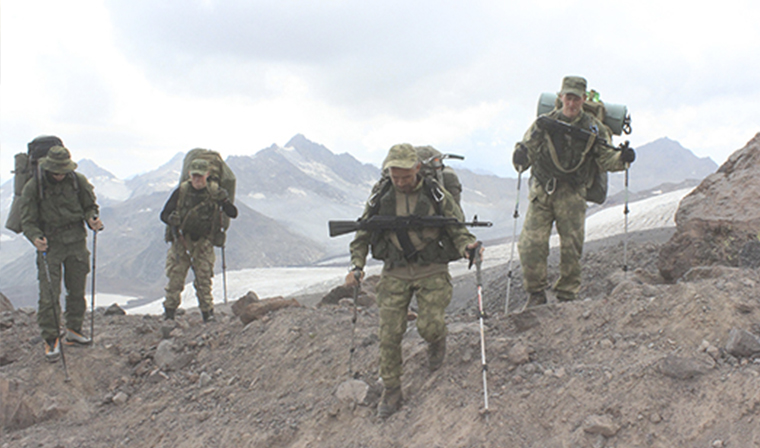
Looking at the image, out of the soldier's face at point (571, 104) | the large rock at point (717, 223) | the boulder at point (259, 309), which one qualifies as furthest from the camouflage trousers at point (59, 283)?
the large rock at point (717, 223)

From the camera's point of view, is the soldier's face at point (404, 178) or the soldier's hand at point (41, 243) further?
the soldier's hand at point (41, 243)

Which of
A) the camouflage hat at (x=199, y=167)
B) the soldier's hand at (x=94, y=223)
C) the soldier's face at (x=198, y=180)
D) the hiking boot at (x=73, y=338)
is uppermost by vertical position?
the camouflage hat at (x=199, y=167)

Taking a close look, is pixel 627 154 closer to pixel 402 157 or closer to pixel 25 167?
pixel 402 157

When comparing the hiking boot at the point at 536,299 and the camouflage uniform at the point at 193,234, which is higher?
the camouflage uniform at the point at 193,234

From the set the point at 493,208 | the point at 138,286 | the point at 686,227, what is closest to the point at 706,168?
the point at 493,208

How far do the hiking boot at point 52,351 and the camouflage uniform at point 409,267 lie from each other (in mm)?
4818

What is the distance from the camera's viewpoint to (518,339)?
206 inches

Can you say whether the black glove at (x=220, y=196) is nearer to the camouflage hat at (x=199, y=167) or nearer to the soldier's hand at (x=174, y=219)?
the camouflage hat at (x=199, y=167)

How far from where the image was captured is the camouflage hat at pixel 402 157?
440 centimetres

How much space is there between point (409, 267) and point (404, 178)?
830 millimetres

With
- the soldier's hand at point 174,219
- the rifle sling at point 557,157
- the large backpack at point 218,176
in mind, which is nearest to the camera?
the rifle sling at point 557,157

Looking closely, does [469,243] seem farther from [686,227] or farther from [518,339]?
[686,227]

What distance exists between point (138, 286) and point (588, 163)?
59443mm

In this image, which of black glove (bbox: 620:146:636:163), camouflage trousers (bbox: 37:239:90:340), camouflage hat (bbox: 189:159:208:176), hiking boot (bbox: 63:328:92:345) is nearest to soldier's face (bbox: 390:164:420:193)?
black glove (bbox: 620:146:636:163)
